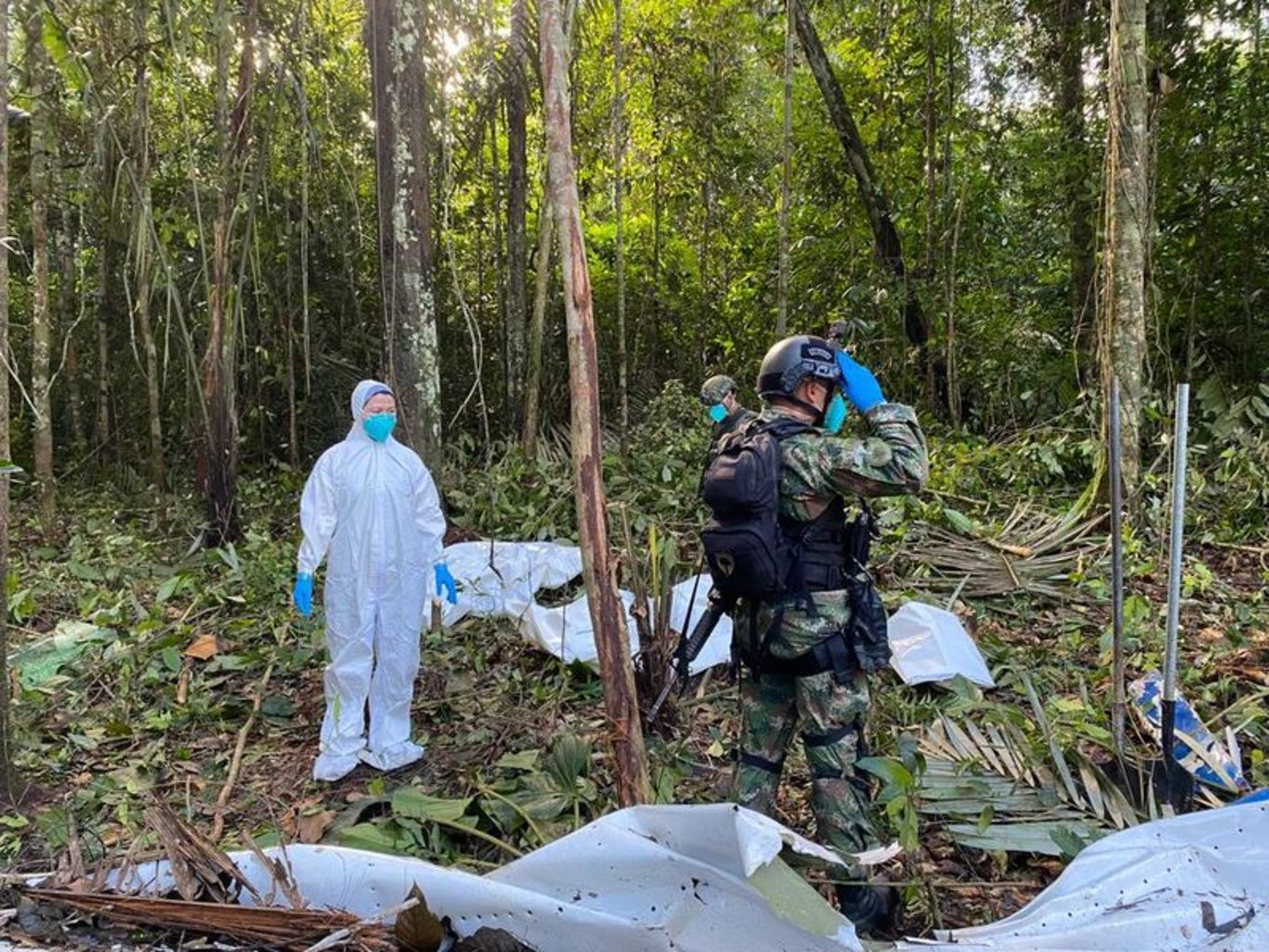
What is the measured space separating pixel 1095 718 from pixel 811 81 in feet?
28.1

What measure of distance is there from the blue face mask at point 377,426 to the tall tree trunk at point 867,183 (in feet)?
20.6

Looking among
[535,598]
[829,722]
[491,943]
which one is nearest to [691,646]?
[829,722]

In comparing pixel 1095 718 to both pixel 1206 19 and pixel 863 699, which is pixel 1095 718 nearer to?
Answer: pixel 863 699

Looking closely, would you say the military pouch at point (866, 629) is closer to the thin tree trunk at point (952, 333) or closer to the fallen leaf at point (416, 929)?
the fallen leaf at point (416, 929)

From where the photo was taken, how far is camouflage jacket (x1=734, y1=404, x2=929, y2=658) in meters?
2.53

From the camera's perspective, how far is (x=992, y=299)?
8.80m

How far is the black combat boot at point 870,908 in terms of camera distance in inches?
95.2

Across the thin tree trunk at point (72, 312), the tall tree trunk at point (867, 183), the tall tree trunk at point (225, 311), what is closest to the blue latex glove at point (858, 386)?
the tall tree trunk at point (225, 311)

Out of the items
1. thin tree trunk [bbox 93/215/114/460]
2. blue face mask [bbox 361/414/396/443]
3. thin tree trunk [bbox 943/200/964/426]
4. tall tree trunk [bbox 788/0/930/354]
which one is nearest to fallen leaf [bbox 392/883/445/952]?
blue face mask [bbox 361/414/396/443]

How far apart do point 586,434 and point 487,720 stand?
2173 mm

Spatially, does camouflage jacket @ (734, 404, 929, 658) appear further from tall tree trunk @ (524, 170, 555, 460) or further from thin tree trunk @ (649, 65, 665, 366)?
thin tree trunk @ (649, 65, 665, 366)

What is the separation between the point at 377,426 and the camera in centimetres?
405

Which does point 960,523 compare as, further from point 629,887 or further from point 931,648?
point 629,887

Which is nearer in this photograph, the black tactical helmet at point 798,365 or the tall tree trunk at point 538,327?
Result: the black tactical helmet at point 798,365
